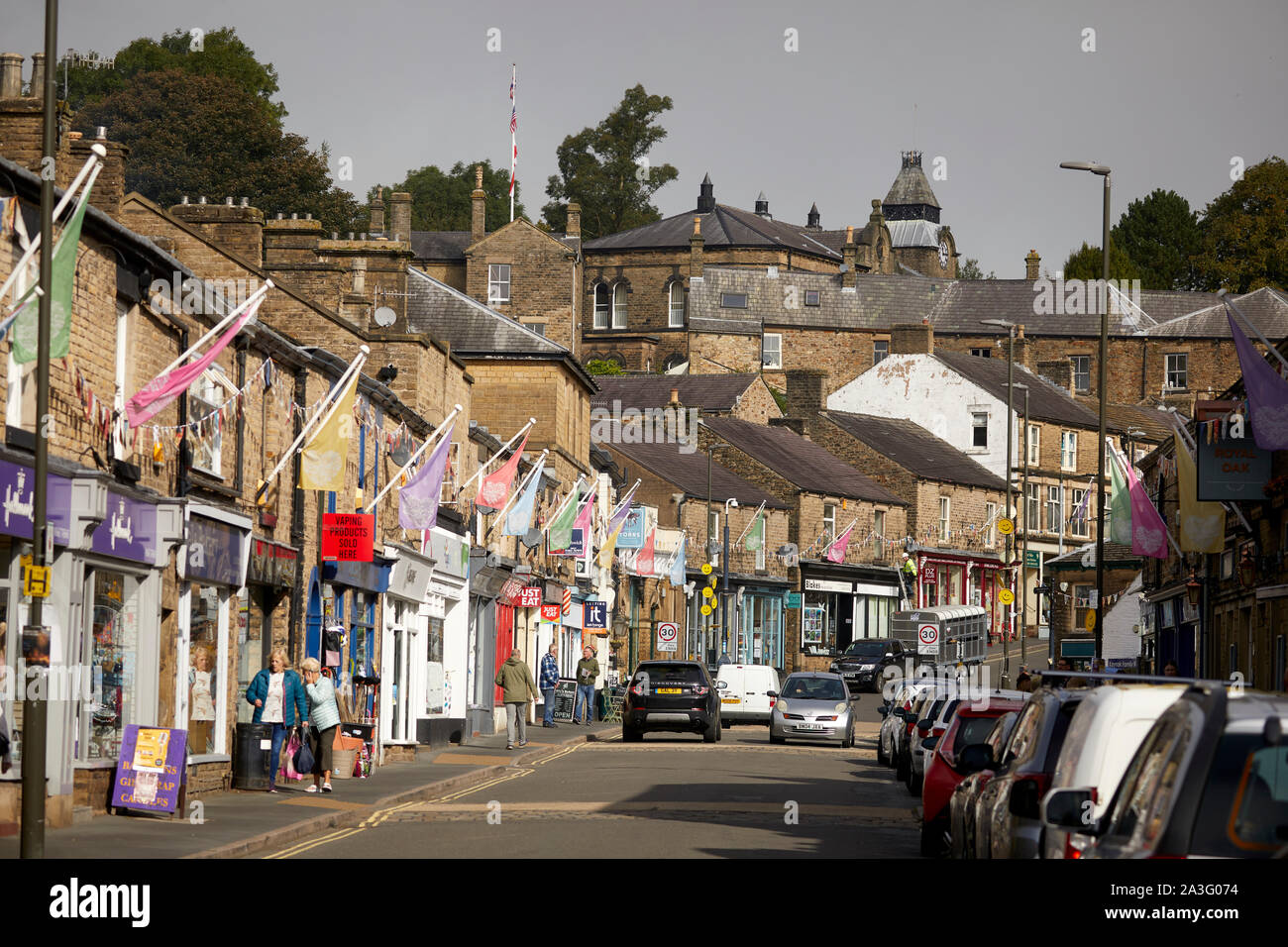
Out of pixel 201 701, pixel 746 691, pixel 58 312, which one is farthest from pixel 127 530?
pixel 746 691

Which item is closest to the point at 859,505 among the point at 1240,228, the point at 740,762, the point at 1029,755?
the point at 1240,228

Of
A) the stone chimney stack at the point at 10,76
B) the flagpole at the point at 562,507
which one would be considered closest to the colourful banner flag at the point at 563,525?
the flagpole at the point at 562,507

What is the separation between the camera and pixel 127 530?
66.9ft

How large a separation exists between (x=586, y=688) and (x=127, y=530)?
29.4 metres

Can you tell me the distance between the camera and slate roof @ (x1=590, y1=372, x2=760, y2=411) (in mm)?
90006

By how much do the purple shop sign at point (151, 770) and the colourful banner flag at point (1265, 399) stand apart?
14455mm

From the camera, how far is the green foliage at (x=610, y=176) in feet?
399

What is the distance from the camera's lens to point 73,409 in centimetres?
1908

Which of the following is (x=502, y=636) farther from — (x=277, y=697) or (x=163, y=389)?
(x=163, y=389)

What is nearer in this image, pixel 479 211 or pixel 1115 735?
pixel 1115 735

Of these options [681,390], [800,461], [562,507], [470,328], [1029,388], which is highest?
[1029,388]

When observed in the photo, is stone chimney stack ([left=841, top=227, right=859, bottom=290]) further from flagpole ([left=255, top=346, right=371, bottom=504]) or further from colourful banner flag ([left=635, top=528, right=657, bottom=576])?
flagpole ([left=255, top=346, right=371, bottom=504])
